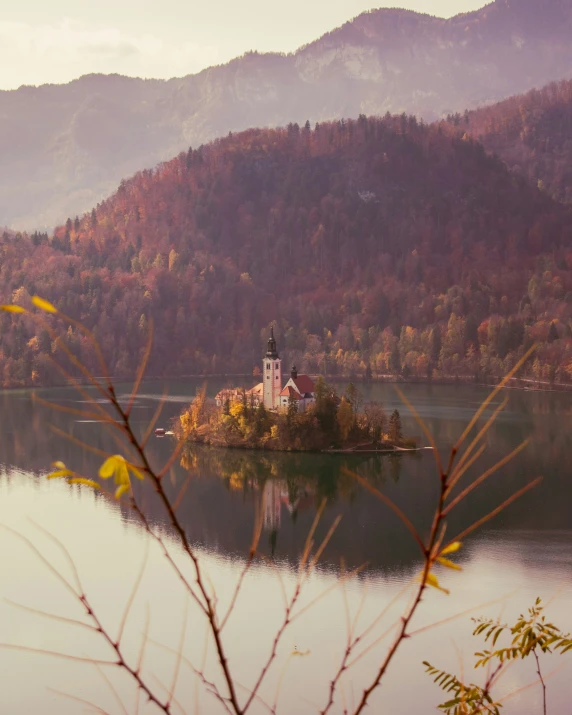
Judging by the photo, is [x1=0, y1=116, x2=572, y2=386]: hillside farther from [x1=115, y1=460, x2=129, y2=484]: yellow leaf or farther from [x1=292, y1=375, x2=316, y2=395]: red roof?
[x1=115, y1=460, x2=129, y2=484]: yellow leaf

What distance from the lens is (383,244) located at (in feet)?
431

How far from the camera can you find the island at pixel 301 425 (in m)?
45.4

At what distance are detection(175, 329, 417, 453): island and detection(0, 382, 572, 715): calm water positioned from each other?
161 cm

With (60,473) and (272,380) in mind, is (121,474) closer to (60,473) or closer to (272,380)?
(60,473)

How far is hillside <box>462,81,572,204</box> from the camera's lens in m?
150

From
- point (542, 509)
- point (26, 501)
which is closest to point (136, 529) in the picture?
point (26, 501)

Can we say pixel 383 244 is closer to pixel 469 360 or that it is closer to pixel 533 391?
pixel 469 360

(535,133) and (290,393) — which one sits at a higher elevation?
(535,133)

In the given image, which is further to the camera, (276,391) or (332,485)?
(276,391)

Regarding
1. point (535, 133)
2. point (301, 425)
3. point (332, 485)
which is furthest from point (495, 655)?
point (535, 133)

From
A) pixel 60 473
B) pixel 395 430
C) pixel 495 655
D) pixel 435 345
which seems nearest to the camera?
pixel 60 473

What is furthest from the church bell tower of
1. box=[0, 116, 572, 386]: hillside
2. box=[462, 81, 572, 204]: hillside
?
box=[462, 81, 572, 204]: hillside

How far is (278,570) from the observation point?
30.0 feet

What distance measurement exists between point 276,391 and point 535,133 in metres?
120
